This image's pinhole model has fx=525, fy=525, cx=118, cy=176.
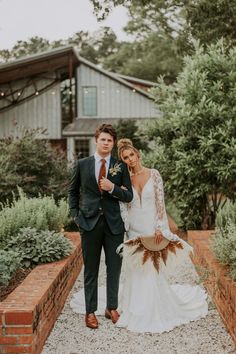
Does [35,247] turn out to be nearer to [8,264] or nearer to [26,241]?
[26,241]

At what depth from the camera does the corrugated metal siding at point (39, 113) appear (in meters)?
27.3

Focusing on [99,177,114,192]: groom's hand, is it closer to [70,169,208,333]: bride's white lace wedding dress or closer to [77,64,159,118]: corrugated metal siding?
[70,169,208,333]: bride's white lace wedding dress

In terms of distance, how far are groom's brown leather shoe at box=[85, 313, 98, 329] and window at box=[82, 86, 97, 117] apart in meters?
22.5

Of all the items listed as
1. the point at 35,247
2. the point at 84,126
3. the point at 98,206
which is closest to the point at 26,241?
the point at 35,247

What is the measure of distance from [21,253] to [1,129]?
21.5 metres

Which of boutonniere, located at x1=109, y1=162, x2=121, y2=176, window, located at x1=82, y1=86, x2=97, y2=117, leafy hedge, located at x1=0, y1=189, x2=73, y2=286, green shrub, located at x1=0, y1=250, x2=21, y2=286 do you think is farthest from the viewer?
window, located at x1=82, y1=86, x2=97, y2=117

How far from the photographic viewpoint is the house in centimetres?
2694

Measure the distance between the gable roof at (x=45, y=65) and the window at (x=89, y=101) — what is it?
1149 mm

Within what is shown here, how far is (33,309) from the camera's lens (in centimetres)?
449

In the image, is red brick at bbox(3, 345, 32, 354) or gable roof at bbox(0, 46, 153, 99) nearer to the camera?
red brick at bbox(3, 345, 32, 354)

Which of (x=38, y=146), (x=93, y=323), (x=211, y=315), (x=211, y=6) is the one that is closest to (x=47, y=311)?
(x=93, y=323)

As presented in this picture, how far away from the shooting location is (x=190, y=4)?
14.9 m

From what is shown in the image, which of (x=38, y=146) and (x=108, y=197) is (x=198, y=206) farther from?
(x=108, y=197)

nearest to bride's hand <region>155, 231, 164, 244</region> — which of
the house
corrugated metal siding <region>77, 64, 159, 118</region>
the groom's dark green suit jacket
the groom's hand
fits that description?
the groom's dark green suit jacket
